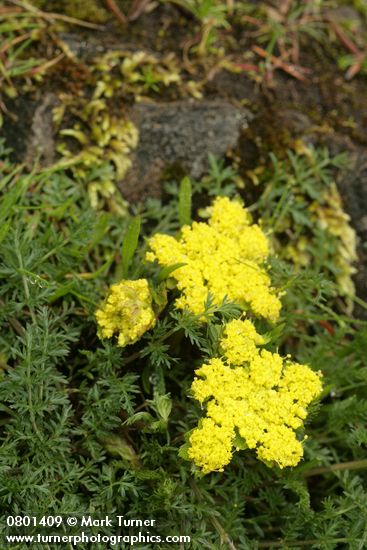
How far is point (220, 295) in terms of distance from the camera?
264 cm

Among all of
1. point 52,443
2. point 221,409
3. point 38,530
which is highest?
point 221,409

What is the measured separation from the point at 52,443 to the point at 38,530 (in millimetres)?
321

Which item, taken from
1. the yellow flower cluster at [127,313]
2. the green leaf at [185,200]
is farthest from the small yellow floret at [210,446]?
the green leaf at [185,200]

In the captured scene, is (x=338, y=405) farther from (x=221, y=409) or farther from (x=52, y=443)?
(x=52, y=443)

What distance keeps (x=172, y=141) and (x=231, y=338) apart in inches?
62.8

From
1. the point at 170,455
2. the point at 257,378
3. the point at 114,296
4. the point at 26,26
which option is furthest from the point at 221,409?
the point at 26,26

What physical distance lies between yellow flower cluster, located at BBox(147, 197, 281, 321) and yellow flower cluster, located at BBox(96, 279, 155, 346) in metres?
0.14

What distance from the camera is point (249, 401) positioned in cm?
241

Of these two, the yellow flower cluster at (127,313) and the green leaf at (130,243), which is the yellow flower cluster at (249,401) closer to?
the yellow flower cluster at (127,313)

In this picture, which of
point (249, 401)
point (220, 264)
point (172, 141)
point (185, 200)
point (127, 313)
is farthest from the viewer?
point (172, 141)

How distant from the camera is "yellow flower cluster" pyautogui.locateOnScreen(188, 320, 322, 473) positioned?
2309mm

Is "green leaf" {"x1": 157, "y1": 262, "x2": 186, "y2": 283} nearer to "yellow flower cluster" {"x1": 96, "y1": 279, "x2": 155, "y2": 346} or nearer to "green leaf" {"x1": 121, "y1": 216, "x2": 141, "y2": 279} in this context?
"yellow flower cluster" {"x1": 96, "y1": 279, "x2": 155, "y2": 346}

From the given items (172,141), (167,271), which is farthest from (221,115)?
(167,271)

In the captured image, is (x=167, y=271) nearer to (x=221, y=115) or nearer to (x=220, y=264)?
(x=220, y=264)
